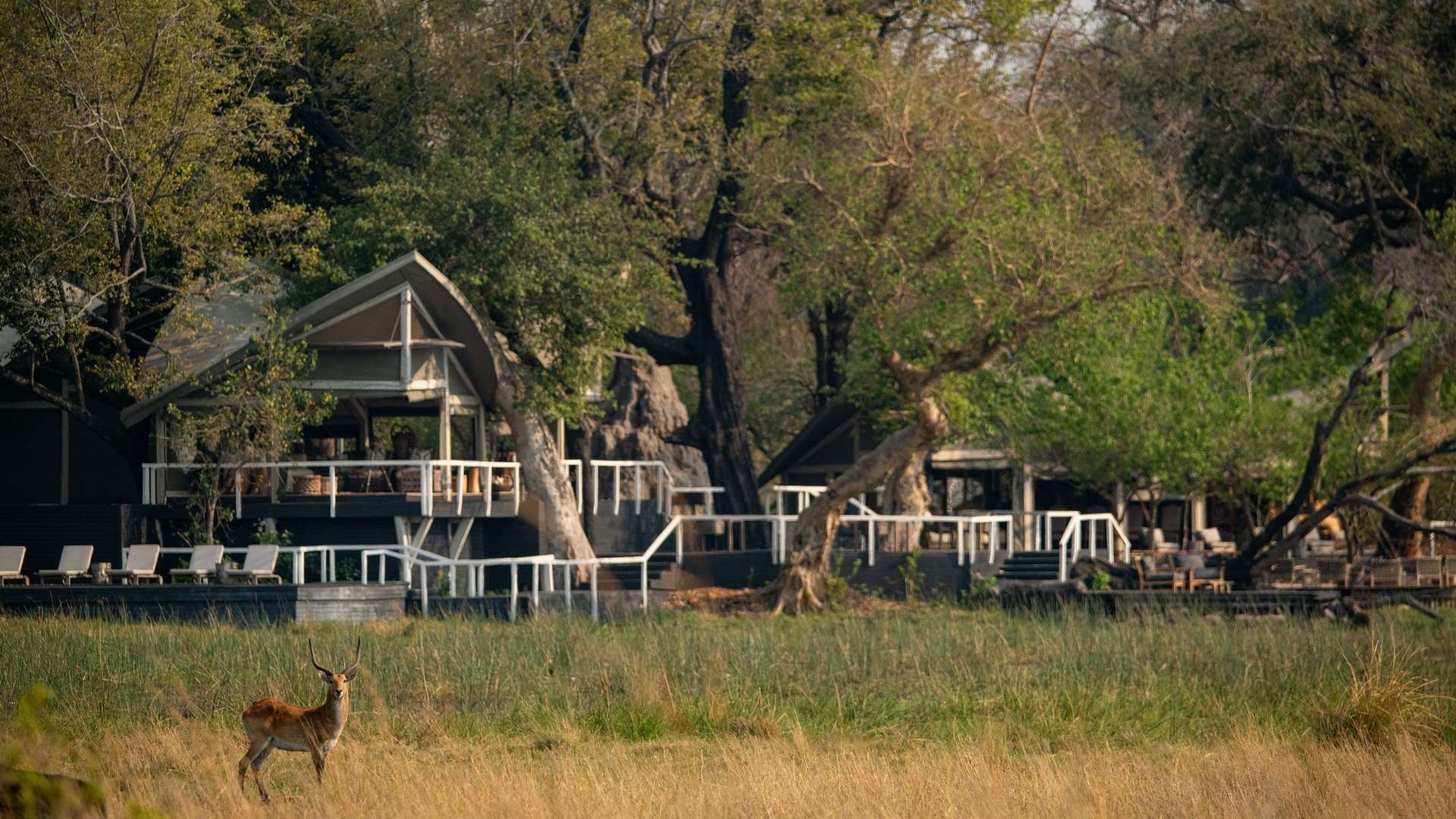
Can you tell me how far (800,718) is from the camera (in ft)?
46.3

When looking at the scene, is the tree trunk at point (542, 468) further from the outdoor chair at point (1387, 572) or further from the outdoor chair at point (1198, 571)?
the outdoor chair at point (1387, 572)

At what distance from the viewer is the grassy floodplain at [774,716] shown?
10.1 metres

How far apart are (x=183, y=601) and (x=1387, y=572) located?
64.6 feet

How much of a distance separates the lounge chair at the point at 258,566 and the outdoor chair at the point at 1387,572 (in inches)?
709

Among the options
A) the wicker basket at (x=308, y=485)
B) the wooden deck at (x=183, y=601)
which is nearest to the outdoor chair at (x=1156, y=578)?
→ the wooden deck at (x=183, y=601)

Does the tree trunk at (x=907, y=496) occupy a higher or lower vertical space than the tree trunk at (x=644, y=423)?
lower

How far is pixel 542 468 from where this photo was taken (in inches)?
1143

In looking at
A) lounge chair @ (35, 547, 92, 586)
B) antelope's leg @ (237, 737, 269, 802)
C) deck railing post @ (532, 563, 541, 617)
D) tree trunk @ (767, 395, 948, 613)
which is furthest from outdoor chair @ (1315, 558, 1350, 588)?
antelope's leg @ (237, 737, 269, 802)

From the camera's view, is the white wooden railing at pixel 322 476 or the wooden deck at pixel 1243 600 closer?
the wooden deck at pixel 1243 600

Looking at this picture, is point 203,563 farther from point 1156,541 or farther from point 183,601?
point 1156,541

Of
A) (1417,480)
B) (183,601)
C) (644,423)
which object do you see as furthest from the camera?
(644,423)

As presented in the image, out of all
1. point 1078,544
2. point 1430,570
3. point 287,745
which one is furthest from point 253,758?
point 1430,570

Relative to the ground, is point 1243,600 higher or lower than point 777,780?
higher

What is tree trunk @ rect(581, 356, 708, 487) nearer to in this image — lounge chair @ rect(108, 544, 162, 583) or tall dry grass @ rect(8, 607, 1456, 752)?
lounge chair @ rect(108, 544, 162, 583)
